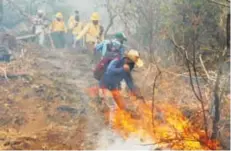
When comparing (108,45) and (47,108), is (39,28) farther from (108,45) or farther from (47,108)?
(47,108)

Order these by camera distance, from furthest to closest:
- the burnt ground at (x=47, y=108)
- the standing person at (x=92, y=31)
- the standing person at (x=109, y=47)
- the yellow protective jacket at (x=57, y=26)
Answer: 1. the yellow protective jacket at (x=57, y=26)
2. the standing person at (x=92, y=31)
3. the standing person at (x=109, y=47)
4. the burnt ground at (x=47, y=108)

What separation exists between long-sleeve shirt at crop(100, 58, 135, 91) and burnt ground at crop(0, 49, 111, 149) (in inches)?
30.8

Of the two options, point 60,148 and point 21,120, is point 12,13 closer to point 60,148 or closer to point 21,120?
point 21,120

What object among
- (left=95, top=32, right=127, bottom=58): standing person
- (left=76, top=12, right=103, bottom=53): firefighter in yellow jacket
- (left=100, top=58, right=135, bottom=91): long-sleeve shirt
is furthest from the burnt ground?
(left=76, top=12, right=103, bottom=53): firefighter in yellow jacket

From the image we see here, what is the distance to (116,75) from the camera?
8.50m

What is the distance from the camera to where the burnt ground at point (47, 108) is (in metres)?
7.35

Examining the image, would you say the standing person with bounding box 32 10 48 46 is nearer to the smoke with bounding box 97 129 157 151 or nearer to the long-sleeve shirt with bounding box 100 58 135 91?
the long-sleeve shirt with bounding box 100 58 135 91

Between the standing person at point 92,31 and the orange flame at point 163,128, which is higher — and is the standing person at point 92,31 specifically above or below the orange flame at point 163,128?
above

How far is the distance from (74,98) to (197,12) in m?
3.90

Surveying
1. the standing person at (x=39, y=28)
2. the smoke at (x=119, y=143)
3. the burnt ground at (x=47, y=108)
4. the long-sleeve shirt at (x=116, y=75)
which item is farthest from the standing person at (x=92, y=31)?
the smoke at (x=119, y=143)

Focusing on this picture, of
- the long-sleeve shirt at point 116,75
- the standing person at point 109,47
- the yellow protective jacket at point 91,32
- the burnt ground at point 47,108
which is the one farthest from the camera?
the yellow protective jacket at point 91,32

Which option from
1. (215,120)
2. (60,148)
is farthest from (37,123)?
(215,120)

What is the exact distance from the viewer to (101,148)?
23.2 feet

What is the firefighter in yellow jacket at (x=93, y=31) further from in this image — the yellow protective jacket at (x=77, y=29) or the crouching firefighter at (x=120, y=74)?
the crouching firefighter at (x=120, y=74)
